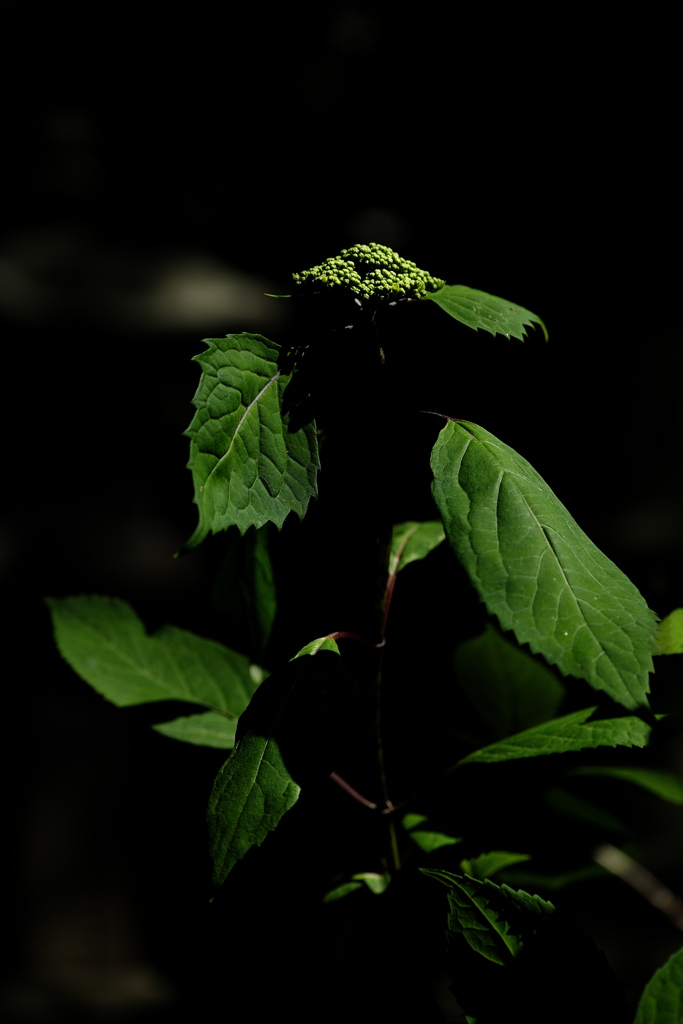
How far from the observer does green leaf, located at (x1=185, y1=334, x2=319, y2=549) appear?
1.38 ft

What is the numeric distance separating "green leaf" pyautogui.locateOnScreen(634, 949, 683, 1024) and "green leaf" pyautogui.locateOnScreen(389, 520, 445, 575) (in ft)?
1.25

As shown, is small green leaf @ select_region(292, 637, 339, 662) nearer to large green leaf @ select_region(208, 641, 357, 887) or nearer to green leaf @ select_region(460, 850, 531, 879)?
large green leaf @ select_region(208, 641, 357, 887)

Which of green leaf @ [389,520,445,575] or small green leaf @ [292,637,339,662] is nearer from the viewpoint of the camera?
small green leaf @ [292,637,339,662]

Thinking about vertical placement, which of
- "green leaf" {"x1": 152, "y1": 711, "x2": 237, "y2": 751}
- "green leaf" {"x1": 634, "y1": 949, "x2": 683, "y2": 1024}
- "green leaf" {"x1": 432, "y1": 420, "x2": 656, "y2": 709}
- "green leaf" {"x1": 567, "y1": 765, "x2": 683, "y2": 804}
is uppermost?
"green leaf" {"x1": 432, "y1": 420, "x2": 656, "y2": 709}

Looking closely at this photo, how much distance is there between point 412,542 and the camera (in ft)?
2.27

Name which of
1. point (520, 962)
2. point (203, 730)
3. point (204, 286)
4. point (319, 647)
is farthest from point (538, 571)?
point (204, 286)

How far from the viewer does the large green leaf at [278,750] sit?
1.45 feet

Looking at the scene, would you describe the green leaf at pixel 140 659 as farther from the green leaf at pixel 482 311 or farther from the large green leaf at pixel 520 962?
the green leaf at pixel 482 311

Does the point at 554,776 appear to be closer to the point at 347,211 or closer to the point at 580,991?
the point at 580,991

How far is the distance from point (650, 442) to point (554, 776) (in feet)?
2.10

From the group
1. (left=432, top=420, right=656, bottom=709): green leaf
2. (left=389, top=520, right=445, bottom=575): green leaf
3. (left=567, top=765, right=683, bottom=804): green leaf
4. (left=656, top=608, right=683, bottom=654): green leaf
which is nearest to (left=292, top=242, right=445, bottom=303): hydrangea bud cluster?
(left=432, top=420, right=656, bottom=709): green leaf

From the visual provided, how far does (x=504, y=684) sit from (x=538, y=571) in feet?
1.54

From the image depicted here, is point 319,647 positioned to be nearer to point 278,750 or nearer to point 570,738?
point 278,750

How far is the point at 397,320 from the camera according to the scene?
92 centimetres
